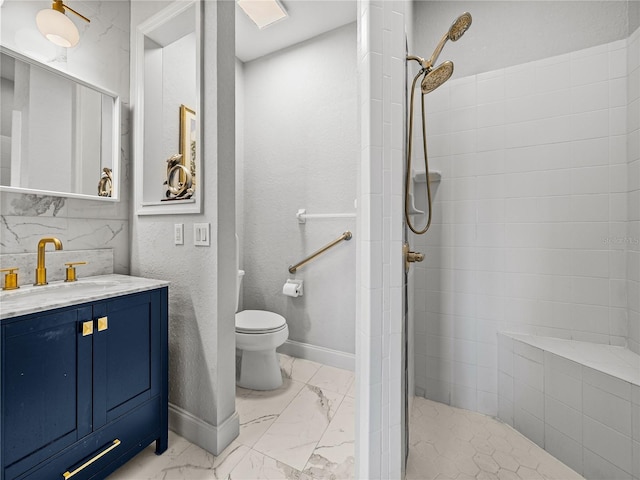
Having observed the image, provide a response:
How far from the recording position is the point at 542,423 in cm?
130

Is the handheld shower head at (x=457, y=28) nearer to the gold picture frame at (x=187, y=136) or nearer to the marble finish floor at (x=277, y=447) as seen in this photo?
the gold picture frame at (x=187, y=136)

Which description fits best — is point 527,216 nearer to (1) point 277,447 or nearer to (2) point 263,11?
(1) point 277,447

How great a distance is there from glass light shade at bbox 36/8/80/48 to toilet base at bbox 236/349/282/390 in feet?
6.22

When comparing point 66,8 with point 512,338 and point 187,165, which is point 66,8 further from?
point 512,338

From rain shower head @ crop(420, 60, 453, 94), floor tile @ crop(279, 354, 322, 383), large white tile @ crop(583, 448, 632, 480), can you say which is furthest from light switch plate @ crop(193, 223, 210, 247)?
large white tile @ crop(583, 448, 632, 480)

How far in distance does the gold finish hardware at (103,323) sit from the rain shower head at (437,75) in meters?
1.48

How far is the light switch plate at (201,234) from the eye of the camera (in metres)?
1.29

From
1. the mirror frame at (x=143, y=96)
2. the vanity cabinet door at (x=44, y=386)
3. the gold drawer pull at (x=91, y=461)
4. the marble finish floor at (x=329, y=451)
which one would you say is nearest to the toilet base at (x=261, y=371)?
the marble finish floor at (x=329, y=451)

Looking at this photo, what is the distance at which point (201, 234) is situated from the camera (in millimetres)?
1302

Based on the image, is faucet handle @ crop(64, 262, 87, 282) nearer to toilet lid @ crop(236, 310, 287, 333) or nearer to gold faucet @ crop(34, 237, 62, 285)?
gold faucet @ crop(34, 237, 62, 285)

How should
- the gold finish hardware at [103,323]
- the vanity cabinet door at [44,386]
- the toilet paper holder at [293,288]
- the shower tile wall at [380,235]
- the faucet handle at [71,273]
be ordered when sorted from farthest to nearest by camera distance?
1. the toilet paper holder at [293,288]
2. the faucet handle at [71,273]
3. the gold finish hardware at [103,323]
4. the vanity cabinet door at [44,386]
5. the shower tile wall at [380,235]

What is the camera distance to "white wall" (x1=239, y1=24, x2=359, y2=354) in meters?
2.03

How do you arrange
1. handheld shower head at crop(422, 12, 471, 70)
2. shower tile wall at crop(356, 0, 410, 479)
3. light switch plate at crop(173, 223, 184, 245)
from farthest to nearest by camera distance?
light switch plate at crop(173, 223, 184, 245)
handheld shower head at crop(422, 12, 471, 70)
shower tile wall at crop(356, 0, 410, 479)

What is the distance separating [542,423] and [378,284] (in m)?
1.35
